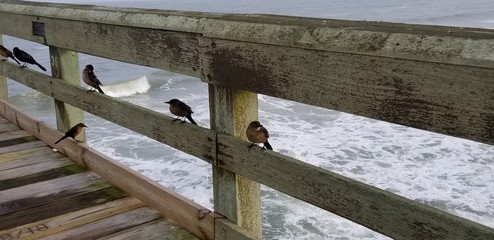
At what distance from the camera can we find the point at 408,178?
381 inches

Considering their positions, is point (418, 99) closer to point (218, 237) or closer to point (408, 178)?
point (218, 237)

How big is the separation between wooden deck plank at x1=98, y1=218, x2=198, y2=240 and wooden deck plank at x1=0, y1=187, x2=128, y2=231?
16.3 inches

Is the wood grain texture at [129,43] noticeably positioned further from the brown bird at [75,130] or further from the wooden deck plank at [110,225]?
the wooden deck plank at [110,225]

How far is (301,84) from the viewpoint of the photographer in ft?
5.77

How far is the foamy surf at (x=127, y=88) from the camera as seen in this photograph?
67.8ft

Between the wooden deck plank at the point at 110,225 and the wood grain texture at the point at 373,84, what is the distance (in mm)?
942

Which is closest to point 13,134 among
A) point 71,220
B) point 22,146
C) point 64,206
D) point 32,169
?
point 22,146

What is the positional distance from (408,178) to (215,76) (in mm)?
8189

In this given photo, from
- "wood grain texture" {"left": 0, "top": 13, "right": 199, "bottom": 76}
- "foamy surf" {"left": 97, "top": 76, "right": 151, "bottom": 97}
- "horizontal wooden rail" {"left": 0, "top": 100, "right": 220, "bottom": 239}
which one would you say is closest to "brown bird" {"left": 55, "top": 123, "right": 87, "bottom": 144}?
"horizontal wooden rail" {"left": 0, "top": 100, "right": 220, "bottom": 239}

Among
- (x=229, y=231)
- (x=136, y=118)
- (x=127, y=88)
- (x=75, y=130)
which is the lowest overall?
(x=127, y=88)

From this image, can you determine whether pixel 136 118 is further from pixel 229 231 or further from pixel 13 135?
pixel 13 135

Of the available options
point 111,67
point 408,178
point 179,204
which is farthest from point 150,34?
point 111,67

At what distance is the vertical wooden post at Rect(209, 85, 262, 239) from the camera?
214 centimetres

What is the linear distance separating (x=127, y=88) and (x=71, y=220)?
18.9 metres
